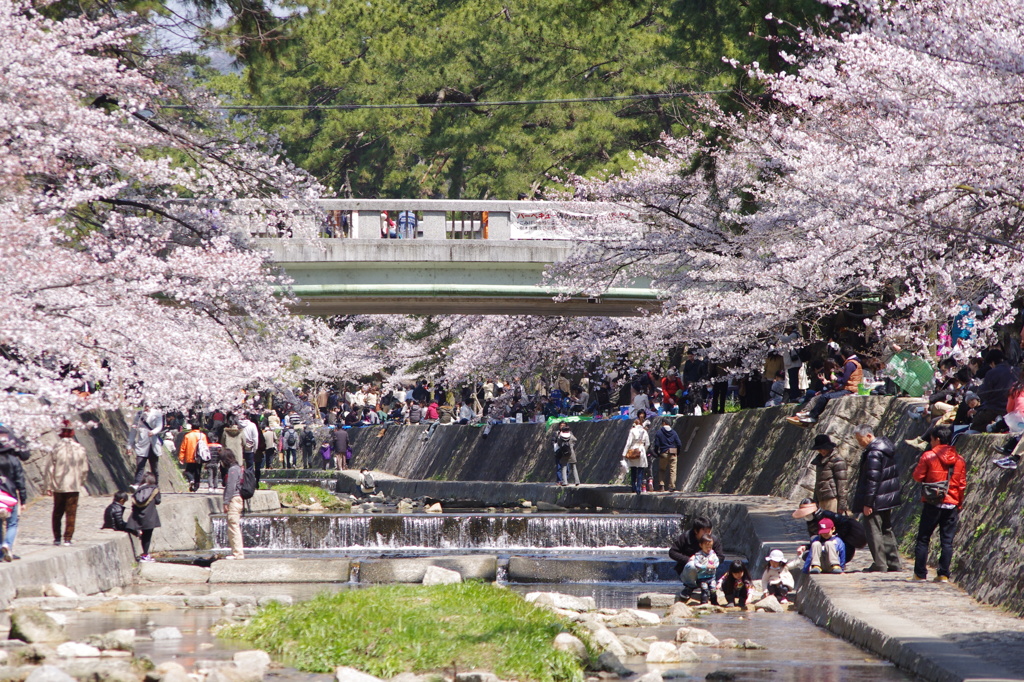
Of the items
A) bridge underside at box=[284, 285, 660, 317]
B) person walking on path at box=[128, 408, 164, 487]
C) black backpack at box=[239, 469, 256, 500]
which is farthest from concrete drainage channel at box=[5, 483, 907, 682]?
bridge underside at box=[284, 285, 660, 317]

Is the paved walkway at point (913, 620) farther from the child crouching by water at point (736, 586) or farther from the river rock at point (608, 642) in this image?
the river rock at point (608, 642)

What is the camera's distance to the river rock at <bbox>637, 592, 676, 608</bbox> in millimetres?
13547

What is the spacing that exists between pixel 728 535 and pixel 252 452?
36.3 feet

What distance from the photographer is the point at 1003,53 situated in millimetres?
12555

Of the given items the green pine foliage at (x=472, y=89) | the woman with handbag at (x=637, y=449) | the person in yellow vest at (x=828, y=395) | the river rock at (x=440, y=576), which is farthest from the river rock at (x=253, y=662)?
the green pine foliage at (x=472, y=89)

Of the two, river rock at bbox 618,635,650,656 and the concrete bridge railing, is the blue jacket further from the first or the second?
the concrete bridge railing

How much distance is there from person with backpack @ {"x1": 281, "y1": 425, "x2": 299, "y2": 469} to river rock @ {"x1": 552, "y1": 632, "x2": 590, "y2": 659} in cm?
4217

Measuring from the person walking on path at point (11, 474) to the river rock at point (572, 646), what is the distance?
21.2ft

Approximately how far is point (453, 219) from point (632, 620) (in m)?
16.8

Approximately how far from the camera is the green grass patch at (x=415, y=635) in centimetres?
895

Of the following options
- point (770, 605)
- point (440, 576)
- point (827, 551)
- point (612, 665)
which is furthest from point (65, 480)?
point (827, 551)

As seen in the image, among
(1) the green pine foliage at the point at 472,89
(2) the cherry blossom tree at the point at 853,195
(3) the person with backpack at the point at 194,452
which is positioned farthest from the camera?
(1) the green pine foliage at the point at 472,89

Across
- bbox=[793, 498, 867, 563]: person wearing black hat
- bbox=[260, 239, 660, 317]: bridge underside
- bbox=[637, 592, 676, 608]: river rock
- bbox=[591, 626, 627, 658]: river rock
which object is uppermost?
bbox=[260, 239, 660, 317]: bridge underside

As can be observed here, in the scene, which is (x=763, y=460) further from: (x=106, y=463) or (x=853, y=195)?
(x=106, y=463)
